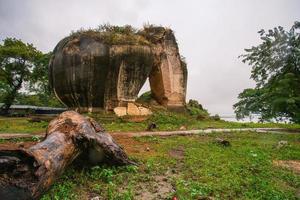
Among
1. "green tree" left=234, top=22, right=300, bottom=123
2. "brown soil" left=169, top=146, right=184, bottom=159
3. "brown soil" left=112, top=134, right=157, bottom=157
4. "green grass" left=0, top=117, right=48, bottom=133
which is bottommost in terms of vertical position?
"brown soil" left=169, top=146, right=184, bottom=159

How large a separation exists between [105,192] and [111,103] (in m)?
15.1

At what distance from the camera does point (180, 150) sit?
11062 mm

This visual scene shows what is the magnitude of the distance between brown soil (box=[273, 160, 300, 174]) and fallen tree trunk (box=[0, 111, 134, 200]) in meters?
4.40

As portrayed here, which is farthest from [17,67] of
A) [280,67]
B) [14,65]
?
[280,67]

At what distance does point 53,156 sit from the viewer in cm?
575

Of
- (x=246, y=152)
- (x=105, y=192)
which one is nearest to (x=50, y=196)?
(x=105, y=192)

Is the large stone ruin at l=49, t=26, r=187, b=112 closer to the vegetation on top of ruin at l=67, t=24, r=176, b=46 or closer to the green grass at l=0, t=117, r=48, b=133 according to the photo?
the vegetation on top of ruin at l=67, t=24, r=176, b=46

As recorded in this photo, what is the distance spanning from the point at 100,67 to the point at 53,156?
1514 centimetres

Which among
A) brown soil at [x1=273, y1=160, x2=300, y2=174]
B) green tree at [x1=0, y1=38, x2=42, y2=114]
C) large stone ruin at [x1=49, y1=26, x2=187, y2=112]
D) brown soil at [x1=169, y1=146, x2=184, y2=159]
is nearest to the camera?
brown soil at [x1=273, y1=160, x2=300, y2=174]

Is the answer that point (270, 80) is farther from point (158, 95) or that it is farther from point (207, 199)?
point (207, 199)

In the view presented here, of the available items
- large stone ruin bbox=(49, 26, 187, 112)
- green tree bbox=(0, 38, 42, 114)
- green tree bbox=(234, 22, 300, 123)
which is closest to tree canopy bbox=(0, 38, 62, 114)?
green tree bbox=(0, 38, 42, 114)

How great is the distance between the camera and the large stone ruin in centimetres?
2052

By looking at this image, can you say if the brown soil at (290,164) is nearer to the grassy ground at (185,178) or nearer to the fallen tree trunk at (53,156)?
the grassy ground at (185,178)

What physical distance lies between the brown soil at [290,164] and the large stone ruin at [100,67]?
12352mm
